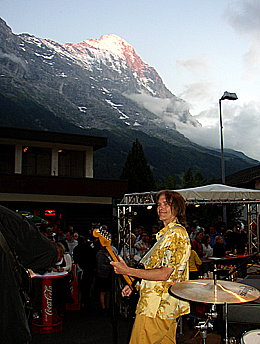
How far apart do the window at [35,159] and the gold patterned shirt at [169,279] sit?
72.8 ft

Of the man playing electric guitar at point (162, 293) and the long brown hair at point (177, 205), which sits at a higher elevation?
the long brown hair at point (177, 205)

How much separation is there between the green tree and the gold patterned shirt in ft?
164

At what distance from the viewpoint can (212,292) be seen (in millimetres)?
3023

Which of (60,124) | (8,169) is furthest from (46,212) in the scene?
(60,124)

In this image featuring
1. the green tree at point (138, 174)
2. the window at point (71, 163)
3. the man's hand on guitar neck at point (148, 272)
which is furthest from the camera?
the green tree at point (138, 174)

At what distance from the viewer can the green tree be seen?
53.8 meters

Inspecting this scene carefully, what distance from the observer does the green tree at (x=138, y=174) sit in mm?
53844

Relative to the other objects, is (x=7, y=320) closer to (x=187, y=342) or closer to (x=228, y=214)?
(x=187, y=342)

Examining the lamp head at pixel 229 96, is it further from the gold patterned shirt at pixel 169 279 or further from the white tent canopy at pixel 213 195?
the gold patterned shirt at pixel 169 279

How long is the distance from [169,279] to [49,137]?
69.7 ft

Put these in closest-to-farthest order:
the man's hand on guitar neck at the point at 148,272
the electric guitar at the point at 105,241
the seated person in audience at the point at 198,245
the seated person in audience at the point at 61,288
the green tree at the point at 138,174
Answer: the man's hand on guitar neck at the point at 148,272
the electric guitar at the point at 105,241
the seated person in audience at the point at 61,288
the seated person in audience at the point at 198,245
the green tree at the point at 138,174

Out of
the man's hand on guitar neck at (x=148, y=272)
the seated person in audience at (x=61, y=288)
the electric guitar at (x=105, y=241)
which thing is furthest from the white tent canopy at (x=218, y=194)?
the man's hand on guitar neck at (x=148, y=272)

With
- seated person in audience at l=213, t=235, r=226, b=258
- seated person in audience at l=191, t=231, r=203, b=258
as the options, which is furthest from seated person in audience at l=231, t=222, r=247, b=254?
seated person in audience at l=191, t=231, r=203, b=258

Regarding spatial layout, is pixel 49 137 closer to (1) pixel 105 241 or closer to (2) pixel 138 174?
(1) pixel 105 241
